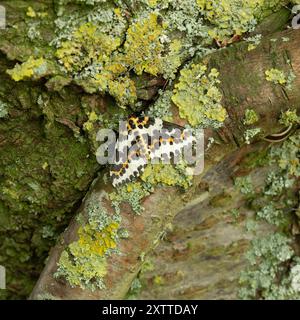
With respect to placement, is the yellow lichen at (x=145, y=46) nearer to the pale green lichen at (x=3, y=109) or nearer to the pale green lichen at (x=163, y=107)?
the pale green lichen at (x=163, y=107)

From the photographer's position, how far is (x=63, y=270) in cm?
149

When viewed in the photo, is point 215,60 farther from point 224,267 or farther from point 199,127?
point 224,267

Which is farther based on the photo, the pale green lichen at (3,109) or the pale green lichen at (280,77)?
the pale green lichen at (3,109)

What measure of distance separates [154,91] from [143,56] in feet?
0.34

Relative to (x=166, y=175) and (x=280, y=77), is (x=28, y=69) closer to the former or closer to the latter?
(x=166, y=175)

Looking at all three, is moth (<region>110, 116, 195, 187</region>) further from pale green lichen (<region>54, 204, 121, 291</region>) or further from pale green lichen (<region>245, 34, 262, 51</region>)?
pale green lichen (<region>245, 34, 262, 51</region>)

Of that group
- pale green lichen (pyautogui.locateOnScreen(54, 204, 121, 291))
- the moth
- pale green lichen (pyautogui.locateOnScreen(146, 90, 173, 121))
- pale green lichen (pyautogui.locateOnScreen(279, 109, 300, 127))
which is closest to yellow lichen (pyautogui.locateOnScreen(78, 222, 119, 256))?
pale green lichen (pyautogui.locateOnScreen(54, 204, 121, 291))

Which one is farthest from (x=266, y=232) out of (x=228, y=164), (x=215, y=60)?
(x=215, y=60)

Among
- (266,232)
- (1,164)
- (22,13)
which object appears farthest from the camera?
(266,232)

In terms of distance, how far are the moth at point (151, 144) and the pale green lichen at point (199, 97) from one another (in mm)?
52

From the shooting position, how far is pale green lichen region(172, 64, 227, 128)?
4.30 ft

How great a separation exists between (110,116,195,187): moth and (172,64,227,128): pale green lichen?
0.05 metres

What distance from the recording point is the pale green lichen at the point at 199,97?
4.30 ft

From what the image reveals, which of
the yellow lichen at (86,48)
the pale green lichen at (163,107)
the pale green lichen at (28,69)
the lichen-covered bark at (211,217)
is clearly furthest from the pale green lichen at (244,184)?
the pale green lichen at (28,69)
